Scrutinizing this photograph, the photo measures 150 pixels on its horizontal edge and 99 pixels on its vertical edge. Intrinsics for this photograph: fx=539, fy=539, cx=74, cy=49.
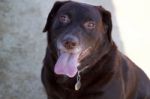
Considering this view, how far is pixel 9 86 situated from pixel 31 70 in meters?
0.31

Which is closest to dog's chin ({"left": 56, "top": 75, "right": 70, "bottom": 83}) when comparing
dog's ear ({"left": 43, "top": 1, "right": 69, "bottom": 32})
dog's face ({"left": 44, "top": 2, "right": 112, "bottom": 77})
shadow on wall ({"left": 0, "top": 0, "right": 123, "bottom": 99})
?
dog's face ({"left": 44, "top": 2, "right": 112, "bottom": 77})

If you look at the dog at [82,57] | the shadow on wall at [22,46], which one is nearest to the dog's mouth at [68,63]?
the dog at [82,57]

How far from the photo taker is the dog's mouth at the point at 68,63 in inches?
146

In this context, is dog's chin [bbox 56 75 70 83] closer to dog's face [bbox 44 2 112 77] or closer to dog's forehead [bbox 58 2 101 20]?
dog's face [bbox 44 2 112 77]

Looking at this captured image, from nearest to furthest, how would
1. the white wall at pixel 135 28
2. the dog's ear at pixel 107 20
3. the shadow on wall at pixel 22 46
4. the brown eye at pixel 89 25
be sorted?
1. the brown eye at pixel 89 25
2. the dog's ear at pixel 107 20
3. the shadow on wall at pixel 22 46
4. the white wall at pixel 135 28

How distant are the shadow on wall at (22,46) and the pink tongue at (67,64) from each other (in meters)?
1.29

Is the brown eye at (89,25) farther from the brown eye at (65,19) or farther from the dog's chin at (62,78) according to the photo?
the dog's chin at (62,78)

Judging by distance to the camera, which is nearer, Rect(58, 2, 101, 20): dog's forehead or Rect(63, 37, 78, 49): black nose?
Rect(63, 37, 78, 49): black nose

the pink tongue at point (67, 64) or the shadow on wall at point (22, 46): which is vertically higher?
the pink tongue at point (67, 64)

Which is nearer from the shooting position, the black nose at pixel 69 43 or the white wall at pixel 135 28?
the black nose at pixel 69 43

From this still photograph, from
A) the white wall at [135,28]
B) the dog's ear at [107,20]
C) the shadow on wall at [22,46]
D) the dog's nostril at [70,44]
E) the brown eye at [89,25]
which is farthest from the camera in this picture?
the white wall at [135,28]

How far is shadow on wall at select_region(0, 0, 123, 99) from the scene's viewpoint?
198 inches

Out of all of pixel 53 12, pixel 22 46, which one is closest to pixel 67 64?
pixel 53 12

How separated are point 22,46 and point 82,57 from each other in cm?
175
